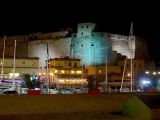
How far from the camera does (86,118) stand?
32.0 feet

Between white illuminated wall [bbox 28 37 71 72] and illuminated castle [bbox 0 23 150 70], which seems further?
white illuminated wall [bbox 28 37 71 72]

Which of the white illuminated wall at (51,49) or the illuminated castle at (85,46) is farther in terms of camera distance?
the white illuminated wall at (51,49)

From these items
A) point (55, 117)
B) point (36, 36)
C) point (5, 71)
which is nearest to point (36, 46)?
point (36, 36)

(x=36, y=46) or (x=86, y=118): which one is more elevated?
(x=36, y=46)

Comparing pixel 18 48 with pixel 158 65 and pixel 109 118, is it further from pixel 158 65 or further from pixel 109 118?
pixel 109 118

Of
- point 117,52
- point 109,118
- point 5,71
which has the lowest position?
point 109,118

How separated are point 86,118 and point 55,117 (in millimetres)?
958

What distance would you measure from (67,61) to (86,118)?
4436 centimetres

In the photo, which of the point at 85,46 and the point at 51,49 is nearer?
the point at 85,46

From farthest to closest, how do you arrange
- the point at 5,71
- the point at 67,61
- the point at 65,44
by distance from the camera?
the point at 65,44 < the point at 67,61 < the point at 5,71

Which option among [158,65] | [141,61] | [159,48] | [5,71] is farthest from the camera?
[159,48]

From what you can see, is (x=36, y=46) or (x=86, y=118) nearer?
(x=86, y=118)

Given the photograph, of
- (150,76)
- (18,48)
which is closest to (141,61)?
(150,76)

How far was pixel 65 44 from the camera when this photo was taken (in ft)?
204
